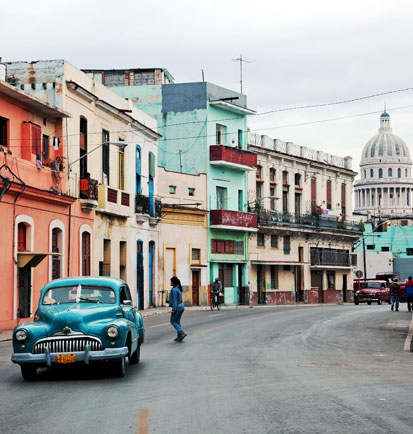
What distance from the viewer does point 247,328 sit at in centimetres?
2795

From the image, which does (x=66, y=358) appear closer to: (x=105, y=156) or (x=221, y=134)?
(x=105, y=156)

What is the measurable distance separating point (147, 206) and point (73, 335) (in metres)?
33.4

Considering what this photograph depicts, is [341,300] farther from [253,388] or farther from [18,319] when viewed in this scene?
[253,388]

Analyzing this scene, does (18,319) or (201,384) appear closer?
(201,384)

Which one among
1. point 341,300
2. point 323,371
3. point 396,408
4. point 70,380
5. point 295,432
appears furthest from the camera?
point 341,300

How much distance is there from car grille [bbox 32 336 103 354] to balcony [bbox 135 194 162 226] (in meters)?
31.7

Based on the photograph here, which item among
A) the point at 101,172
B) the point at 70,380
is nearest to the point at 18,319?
the point at 101,172

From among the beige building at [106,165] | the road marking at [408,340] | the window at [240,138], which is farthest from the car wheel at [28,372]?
the window at [240,138]

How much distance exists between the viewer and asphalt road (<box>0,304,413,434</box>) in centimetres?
969

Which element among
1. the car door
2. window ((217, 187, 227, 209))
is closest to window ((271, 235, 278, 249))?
window ((217, 187, 227, 209))

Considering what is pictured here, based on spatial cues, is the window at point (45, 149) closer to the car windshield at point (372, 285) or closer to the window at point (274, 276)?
the window at point (274, 276)

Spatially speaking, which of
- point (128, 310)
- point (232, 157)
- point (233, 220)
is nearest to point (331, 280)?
point (233, 220)

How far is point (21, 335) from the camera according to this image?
14.0m

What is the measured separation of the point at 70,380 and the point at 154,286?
35.1 m
